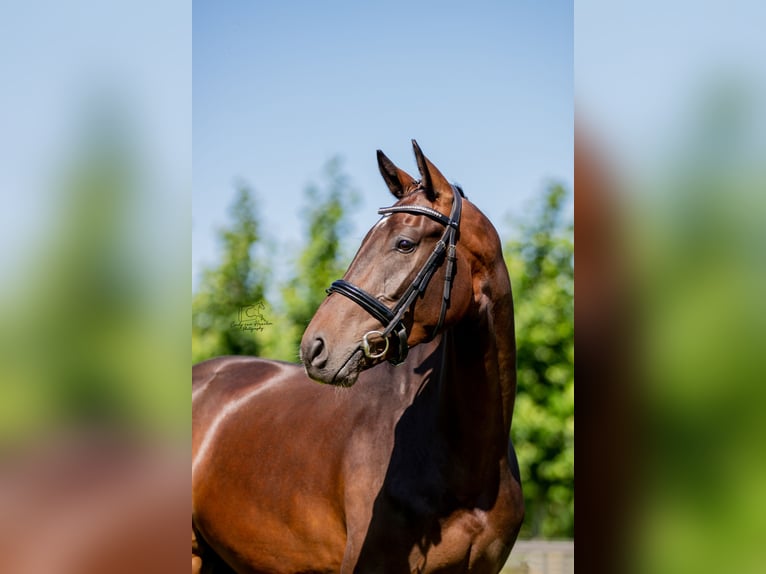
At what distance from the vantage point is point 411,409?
3205mm

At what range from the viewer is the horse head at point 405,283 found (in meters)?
2.61

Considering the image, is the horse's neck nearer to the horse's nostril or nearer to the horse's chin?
the horse's chin

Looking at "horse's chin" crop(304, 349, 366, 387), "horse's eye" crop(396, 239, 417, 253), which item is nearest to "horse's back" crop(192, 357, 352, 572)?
"horse's chin" crop(304, 349, 366, 387)

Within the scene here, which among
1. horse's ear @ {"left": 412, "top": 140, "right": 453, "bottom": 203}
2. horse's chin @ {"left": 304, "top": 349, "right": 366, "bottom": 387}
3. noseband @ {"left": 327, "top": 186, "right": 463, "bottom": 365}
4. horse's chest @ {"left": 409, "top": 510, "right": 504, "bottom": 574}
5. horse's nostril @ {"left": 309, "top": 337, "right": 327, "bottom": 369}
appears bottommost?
horse's chest @ {"left": 409, "top": 510, "right": 504, "bottom": 574}

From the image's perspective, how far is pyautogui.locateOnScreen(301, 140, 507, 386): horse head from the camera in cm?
261

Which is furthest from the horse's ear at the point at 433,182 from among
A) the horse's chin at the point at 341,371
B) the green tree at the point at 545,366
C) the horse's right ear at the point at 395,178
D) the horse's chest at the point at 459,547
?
the green tree at the point at 545,366

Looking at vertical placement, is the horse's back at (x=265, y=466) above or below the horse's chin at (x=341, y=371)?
below

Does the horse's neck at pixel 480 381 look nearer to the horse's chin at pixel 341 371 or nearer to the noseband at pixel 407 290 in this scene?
the noseband at pixel 407 290

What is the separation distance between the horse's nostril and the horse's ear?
746 millimetres

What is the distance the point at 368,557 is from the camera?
3.07m
